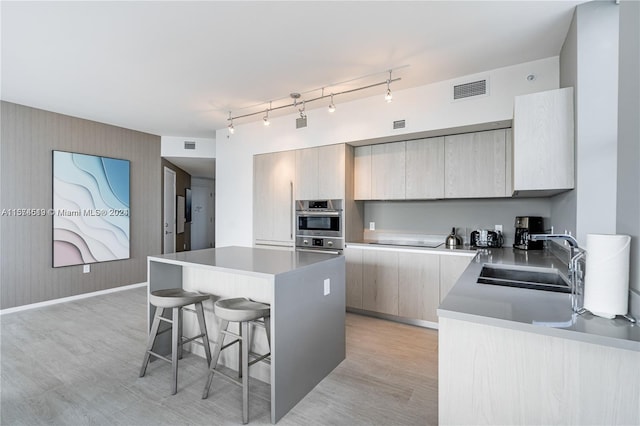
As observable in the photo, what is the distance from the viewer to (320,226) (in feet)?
13.4

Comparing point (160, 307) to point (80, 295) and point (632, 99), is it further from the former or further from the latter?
point (80, 295)

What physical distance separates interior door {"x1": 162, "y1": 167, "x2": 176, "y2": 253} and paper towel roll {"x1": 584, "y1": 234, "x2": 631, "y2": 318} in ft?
20.2

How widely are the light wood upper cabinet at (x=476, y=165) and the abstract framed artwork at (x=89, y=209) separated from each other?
4.98 metres

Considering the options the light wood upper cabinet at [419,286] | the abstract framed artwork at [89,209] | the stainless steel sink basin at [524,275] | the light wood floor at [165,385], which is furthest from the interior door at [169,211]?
the stainless steel sink basin at [524,275]

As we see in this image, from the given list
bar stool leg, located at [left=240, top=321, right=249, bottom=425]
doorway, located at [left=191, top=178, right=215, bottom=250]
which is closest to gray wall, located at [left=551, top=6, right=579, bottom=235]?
bar stool leg, located at [left=240, top=321, right=249, bottom=425]

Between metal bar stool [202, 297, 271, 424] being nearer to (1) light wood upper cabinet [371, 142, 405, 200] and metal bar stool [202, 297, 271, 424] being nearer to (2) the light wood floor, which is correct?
(2) the light wood floor

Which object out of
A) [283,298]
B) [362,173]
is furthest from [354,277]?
[283,298]

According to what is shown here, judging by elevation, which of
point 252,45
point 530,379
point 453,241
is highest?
point 252,45

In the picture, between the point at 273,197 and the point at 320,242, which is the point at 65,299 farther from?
the point at 320,242

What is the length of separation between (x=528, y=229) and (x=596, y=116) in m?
1.32

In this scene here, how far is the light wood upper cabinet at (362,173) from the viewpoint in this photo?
159 inches

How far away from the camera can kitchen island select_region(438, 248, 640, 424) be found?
1002mm

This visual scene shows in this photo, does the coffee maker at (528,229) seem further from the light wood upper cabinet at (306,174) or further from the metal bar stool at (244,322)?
the metal bar stool at (244,322)

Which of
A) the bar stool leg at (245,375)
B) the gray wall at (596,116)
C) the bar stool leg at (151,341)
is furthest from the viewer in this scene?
the bar stool leg at (151,341)
